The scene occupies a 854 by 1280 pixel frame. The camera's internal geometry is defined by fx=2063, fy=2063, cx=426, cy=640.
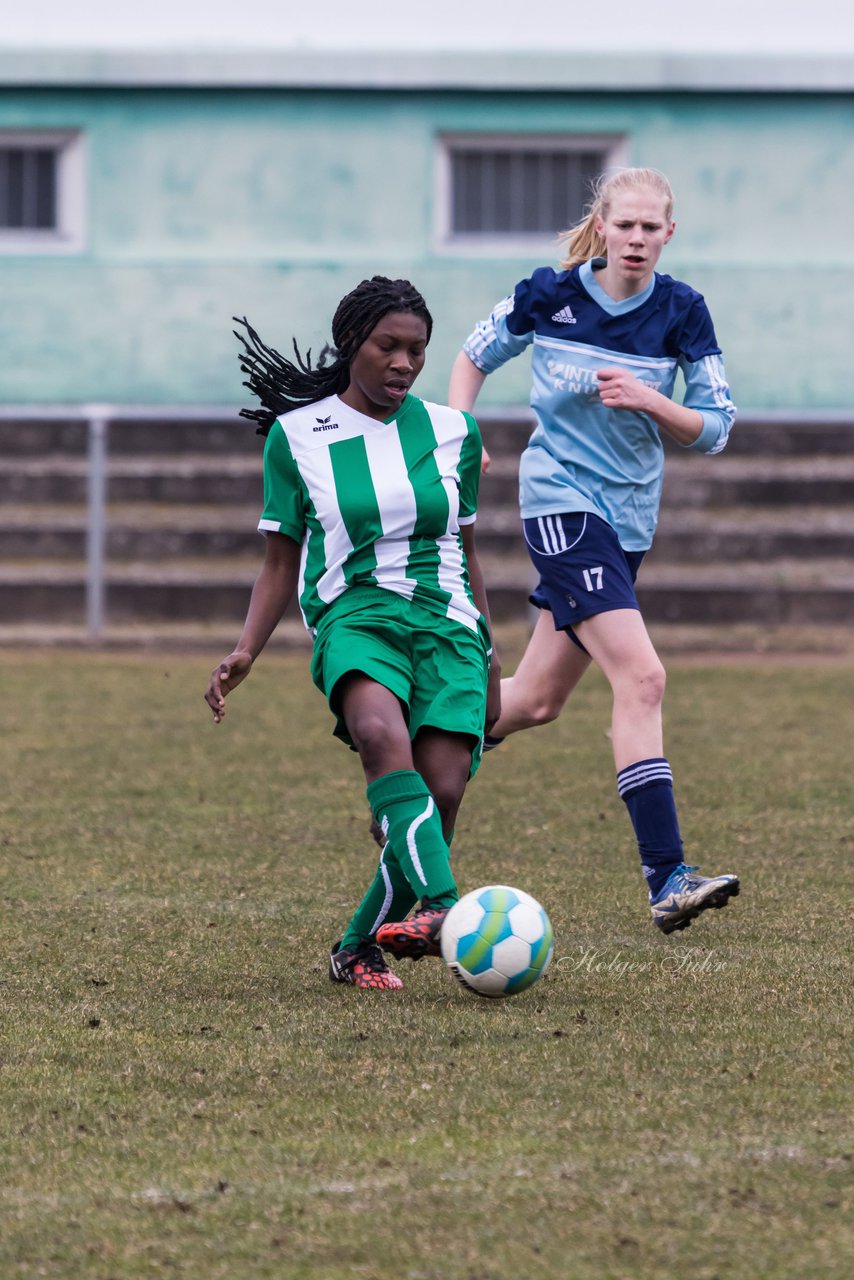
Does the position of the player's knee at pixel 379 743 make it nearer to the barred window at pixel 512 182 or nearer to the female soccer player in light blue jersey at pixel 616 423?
the female soccer player in light blue jersey at pixel 616 423

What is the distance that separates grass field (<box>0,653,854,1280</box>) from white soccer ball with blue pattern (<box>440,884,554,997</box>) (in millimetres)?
107

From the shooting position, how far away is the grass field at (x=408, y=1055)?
3471 millimetres

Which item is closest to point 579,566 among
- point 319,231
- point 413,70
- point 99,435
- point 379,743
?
point 379,743

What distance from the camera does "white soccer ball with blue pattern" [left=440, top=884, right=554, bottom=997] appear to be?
4.84 meters

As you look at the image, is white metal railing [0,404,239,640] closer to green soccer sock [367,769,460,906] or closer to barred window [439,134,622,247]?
barred window [439,134,622,247]

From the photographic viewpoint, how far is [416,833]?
5020 mm

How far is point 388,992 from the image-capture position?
5273 millimetres

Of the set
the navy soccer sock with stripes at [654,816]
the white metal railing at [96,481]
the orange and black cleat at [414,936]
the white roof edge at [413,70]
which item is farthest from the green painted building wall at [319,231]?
the orange and black cleat at [414,936]

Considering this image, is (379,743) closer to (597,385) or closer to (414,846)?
(414,846)

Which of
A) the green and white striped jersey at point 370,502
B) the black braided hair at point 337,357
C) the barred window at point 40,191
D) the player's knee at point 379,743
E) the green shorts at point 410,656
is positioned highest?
the barred window at point 40,191

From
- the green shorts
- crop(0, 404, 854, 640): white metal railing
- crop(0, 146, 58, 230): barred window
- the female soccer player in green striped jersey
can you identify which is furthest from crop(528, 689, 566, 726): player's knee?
crop(0, 146, 58, 230): barred window

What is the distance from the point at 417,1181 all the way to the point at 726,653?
1092cm

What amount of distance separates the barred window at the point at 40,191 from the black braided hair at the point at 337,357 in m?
11.7

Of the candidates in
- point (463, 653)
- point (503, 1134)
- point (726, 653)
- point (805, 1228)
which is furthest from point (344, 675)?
point (726, 653)
